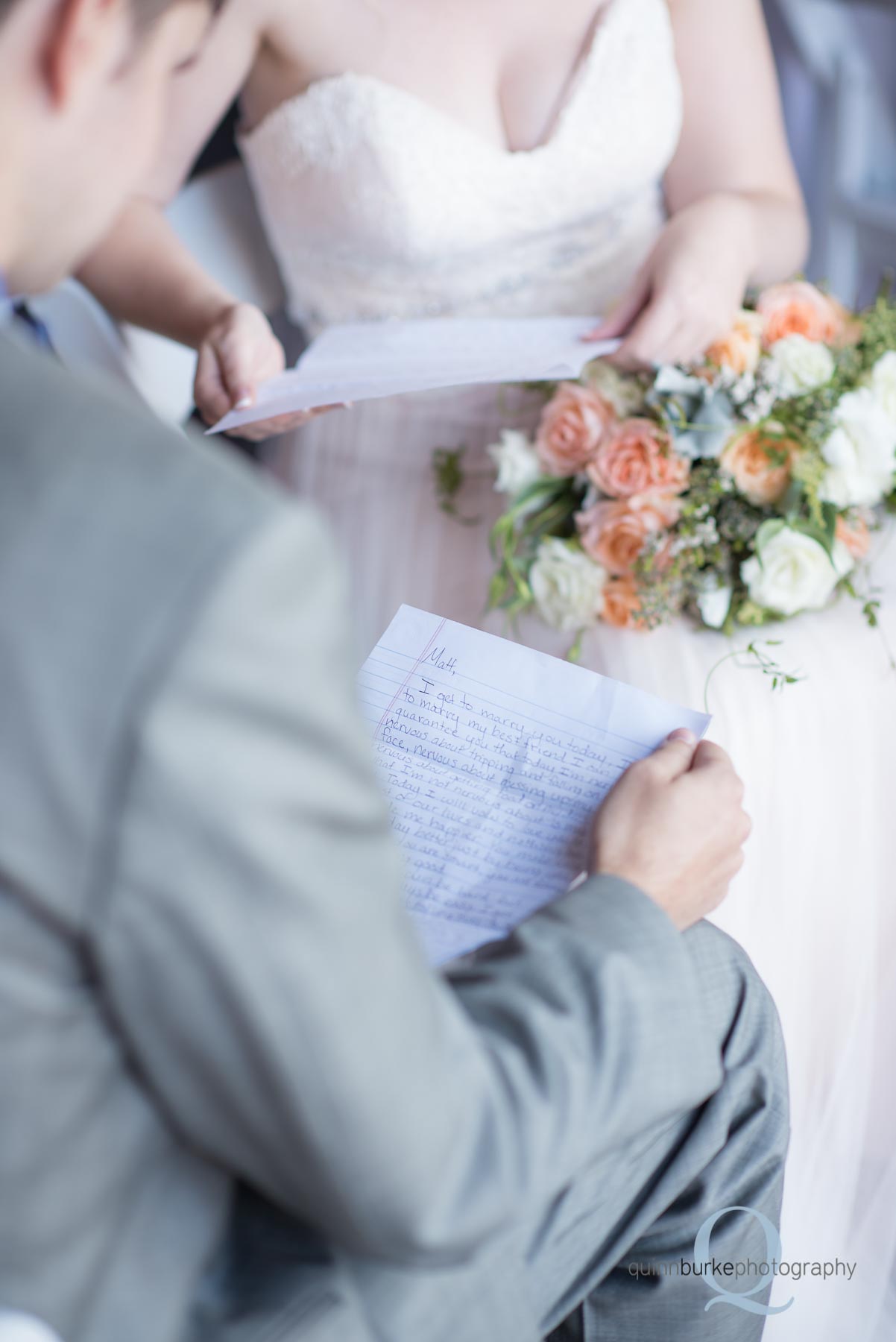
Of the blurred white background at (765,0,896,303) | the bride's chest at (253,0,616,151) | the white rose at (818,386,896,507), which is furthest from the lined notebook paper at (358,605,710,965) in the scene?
the blurred white background at (765,0,896,303)

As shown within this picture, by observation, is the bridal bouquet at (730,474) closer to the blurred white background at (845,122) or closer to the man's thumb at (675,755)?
the man's thumb at (675,755)

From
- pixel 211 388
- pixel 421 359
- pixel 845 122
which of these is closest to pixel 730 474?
pixel 421 359

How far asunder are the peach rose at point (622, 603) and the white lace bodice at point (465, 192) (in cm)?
47

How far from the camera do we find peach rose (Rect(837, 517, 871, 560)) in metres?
1.06

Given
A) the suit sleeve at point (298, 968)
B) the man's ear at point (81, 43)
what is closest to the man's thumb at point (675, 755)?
the suit sleeve at point (298, 968)

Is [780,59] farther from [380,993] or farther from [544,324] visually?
[380,993]

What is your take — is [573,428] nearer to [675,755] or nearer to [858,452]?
Answer: [858,452]

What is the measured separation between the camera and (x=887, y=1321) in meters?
0.93

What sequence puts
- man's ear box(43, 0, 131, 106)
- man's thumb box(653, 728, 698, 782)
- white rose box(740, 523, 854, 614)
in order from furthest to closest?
white rose box(740, 523, 854, 614) < man's thumb box(653, 728, 698, 782) < man's ear box(43, 0, 131, 106)

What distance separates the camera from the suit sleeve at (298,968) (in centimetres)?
34

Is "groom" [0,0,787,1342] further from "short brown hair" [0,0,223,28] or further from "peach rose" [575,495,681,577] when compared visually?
"peach rose" [575,495,681,577]

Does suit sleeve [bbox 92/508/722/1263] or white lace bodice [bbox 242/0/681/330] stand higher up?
suit sleeve [bbox 92/508/722/1263]

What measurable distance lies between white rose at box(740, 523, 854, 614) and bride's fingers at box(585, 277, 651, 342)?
280 mm

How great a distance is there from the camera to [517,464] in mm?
1175
